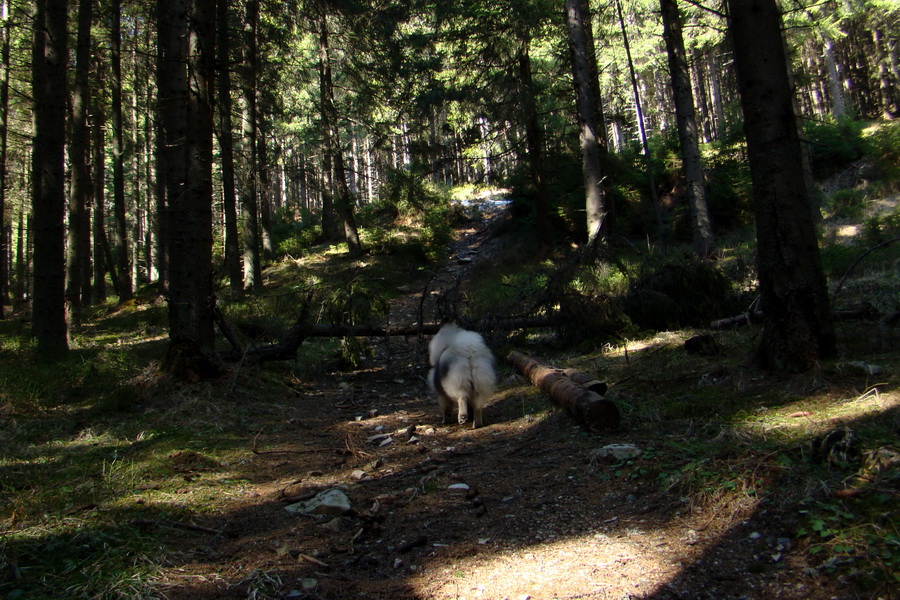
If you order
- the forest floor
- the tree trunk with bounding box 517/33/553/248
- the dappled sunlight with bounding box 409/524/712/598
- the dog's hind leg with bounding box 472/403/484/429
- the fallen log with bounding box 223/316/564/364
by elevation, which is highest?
the tree trunk with bounding box 517/33/553/248

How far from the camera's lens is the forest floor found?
2803mm

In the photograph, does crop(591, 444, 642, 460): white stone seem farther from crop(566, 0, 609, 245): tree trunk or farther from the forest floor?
crop(566, 0, 609, 245): tree trunk

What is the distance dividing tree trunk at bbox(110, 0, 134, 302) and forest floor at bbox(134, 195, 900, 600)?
560 inches

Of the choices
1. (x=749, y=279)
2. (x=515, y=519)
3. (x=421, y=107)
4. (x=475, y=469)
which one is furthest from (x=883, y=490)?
(x=421, y=107)

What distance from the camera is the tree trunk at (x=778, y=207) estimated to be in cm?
532

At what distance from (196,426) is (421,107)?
14.6 meters

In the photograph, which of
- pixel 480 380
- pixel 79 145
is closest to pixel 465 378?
pixel 480 380

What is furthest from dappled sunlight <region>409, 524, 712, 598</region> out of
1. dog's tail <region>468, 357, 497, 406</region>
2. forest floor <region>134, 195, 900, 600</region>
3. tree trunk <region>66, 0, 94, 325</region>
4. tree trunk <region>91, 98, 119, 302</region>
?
tree trunk <region>91, 98, 119, 302</region>

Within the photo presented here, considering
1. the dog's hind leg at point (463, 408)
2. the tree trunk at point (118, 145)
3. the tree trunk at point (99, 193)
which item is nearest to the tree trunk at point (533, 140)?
the tree trunk at point (118, 145)

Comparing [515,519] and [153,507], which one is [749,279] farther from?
[153,507]

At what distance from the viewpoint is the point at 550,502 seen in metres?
3.96

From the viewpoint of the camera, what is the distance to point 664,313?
9.63 m

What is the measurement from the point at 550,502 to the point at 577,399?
5.42 ft

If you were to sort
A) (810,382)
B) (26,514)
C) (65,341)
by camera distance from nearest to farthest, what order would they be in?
1. (26,514)
2. (810,382)
3. (65,341)
